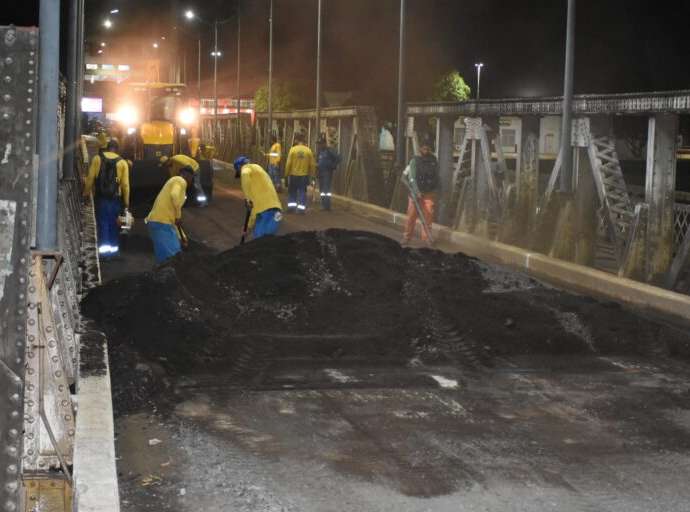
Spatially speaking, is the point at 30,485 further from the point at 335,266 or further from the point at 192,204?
the point at 192,204

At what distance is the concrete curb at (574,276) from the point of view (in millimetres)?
13602

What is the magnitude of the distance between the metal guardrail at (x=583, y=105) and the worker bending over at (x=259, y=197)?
5.01 meters

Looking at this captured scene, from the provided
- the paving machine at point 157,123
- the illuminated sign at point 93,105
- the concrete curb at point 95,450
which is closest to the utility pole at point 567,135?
the concrete curb at point 95,450

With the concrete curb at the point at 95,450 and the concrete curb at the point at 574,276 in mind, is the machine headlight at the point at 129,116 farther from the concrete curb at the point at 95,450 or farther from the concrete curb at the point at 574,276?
the concrete curb at the point at 95,450

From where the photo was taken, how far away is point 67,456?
647cm

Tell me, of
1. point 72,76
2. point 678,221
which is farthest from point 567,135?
point 72,76

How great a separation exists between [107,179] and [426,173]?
5.84m

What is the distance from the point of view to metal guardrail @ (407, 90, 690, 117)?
15375mm

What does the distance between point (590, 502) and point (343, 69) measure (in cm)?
6798

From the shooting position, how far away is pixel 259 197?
646 inches

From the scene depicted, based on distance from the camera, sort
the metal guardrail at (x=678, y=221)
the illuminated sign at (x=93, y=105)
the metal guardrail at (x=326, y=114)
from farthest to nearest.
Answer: the illuminated sign at (x=93, y=105)
the metal guardrail at (x=326, y=114)
the metal guardrail at (x=678, y=221)

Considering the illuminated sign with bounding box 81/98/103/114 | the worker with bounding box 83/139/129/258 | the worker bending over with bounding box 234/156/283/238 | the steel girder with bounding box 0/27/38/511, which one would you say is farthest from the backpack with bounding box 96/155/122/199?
the illuminated sign with bounding box 81/98/103/114

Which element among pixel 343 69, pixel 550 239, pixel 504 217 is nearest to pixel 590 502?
pixel 550 239

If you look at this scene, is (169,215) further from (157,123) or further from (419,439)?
(157,123)
